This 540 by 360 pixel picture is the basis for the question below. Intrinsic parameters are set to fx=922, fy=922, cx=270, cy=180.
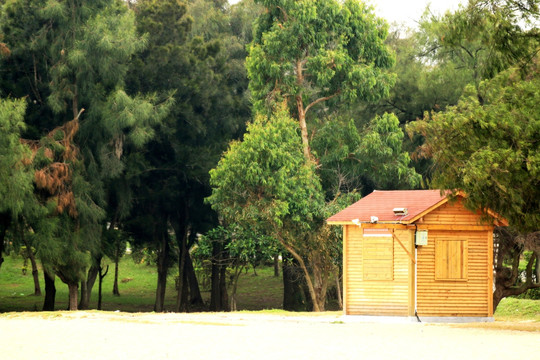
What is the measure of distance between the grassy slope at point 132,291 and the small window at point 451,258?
21529mm

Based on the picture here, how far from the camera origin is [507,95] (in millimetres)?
21750

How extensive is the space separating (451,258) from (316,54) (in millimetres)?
15037

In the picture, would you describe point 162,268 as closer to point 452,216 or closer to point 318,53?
point 318,53

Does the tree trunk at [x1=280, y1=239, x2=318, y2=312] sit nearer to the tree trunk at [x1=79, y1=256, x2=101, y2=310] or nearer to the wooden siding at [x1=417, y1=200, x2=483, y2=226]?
the tree trunk at [x1=79, y1=256, x2=101, y2=310]

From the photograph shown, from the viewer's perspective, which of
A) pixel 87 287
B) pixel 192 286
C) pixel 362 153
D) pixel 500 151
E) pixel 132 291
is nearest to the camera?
pixel 500 151

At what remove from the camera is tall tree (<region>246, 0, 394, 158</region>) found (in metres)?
36.8

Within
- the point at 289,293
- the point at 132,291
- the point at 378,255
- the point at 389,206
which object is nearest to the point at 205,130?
the point at 289,293

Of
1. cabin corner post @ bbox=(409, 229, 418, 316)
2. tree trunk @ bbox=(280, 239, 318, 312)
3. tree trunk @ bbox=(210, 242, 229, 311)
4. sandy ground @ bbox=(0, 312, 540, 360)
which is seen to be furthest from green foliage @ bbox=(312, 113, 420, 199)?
sandy ground @ bbox=(0, 312, 540, 360)

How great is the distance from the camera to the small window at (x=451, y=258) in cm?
2497

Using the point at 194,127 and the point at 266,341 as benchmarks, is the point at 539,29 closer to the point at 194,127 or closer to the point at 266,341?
the point at 266,341

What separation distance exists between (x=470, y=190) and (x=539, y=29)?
4100mm

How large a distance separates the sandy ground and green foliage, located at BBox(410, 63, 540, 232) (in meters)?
3.15

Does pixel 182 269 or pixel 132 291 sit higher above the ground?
pixel 182 269

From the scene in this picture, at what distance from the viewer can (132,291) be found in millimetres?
54500
